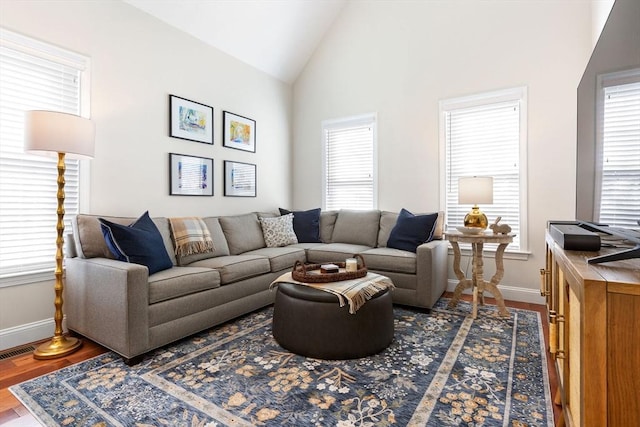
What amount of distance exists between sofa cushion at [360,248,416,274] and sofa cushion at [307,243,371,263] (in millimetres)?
226

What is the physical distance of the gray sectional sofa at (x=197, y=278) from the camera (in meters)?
2.11

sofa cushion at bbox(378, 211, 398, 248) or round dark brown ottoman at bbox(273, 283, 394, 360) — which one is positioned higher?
sofa cushion at bbox(378, 211, 398, 248)

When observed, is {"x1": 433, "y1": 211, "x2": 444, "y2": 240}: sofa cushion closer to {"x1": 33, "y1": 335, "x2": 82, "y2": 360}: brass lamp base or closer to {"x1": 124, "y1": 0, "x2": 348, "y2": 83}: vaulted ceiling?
{"x1": 124, "y1": 0, "x2": 348, "y2": 83}: vaulted ceiling

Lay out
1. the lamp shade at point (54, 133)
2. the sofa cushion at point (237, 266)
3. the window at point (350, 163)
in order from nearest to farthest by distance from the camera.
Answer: the lamp shade at point (54, 133), the sofa cushion at point (237, 266), the window at point (350, 163)

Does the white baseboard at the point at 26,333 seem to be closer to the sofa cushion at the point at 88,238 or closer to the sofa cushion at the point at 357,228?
the sofa cushion at the point at 88,238

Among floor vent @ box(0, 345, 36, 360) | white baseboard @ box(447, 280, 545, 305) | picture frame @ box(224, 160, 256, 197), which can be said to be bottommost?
floor vent @ box(0, 345, 36, 360)

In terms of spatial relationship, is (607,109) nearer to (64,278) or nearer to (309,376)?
(309,376)

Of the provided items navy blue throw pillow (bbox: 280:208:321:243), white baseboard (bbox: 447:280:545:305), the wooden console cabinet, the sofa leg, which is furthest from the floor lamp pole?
white baseboard (bbox: 447:280:545:305)

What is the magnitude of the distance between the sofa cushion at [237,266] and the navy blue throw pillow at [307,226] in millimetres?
1081

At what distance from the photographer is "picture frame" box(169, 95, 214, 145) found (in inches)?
132

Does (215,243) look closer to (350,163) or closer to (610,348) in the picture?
(350,163)

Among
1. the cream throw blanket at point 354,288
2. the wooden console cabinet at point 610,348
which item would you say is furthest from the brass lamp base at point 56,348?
the wooden console cabinet at point 610,348

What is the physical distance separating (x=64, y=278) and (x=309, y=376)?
2.10 meters

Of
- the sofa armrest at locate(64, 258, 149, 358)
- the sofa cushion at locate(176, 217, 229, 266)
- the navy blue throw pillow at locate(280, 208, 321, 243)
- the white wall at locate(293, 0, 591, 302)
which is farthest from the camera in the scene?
the navy blue throw pillow at locate(280, 208, 321, 243)
